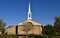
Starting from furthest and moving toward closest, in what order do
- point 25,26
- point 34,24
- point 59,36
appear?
point 34,24 → point 25,26 → point 59,36

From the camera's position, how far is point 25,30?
7625cm

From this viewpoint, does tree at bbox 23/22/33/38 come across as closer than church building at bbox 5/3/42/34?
Yes

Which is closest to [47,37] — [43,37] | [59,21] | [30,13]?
[43,37]

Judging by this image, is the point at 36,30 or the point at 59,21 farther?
the point at 36,30

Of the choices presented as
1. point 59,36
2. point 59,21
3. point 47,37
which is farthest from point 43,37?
point 59,21

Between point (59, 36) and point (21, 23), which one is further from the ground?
point (21, 23)

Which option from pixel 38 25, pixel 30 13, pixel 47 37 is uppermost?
pixel 30 13

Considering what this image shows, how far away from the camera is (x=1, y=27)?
6919cm

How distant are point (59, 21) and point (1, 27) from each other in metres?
21.0

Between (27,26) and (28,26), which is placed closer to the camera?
(28,26)

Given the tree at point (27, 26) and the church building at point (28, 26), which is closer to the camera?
the tree at point (27, 26)

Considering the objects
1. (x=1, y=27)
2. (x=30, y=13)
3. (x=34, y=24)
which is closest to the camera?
(x=1, y=27)

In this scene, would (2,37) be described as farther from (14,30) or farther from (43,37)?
(14,30)

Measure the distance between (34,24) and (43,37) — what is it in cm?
6522
